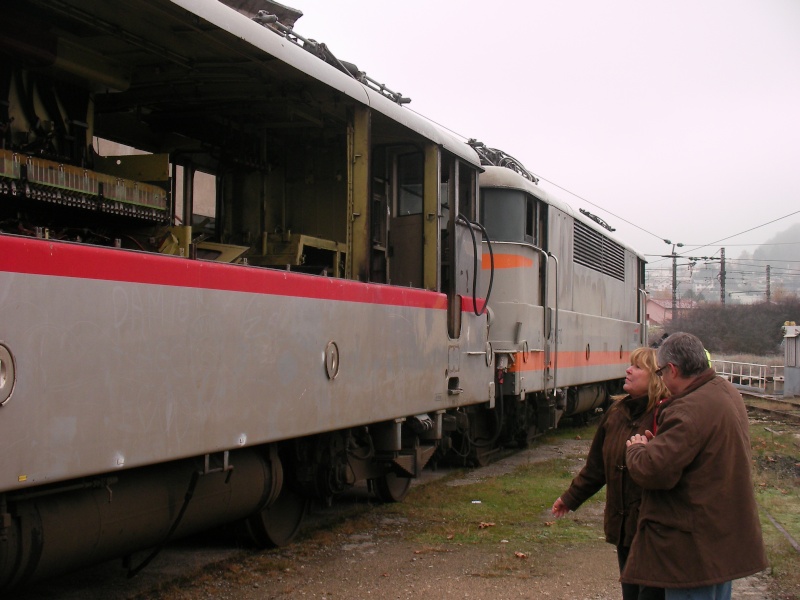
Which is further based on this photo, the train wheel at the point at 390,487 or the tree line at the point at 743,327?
the tree line at the point at 743,327

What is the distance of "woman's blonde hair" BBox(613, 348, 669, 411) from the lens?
445 cm

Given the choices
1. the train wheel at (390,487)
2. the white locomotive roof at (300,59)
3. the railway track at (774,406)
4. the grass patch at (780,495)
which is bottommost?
the railway track at (774,406)

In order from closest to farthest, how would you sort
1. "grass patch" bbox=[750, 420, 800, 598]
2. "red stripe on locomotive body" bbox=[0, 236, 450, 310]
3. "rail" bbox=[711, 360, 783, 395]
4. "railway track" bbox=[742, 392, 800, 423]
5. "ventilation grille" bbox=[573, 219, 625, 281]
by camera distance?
"red stripe on locomotive body" bbox=[0, 236, 450, 310] < "grass patch" bbox=[750, 420, 800, 598] < "ventilation grille" bbox=[573, 219, 625, 281] < "railway track" bbox=[742, 392, 800, 423] < "rail" bbox=[711, 360, 783, 395]

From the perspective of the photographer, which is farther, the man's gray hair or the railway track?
the railway track

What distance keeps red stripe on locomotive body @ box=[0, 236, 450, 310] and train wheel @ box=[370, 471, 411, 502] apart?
2.47m

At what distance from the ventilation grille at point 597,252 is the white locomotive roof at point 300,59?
6854 mm

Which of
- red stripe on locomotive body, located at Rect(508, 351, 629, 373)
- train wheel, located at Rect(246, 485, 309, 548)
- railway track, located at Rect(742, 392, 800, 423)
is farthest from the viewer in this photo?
railway track, located at Rect(742, 392, 800, 423)

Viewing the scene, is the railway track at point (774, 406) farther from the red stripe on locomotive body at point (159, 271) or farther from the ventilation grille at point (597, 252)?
the red stripe on locomotive body at point (159, 271)

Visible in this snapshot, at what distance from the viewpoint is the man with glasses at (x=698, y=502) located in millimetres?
3707

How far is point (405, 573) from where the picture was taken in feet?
21.0

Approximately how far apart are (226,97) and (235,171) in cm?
107

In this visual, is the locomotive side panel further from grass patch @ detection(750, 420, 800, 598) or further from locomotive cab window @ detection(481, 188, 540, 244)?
locomotive cab window @ detection(481, 188, 540, 244)

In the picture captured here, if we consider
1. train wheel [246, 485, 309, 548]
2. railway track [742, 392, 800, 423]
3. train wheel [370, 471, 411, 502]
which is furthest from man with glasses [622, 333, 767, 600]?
railway track [742, 392, 800, 423]

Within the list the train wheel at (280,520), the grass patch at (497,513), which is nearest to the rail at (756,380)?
the grass patch at (497,513)
